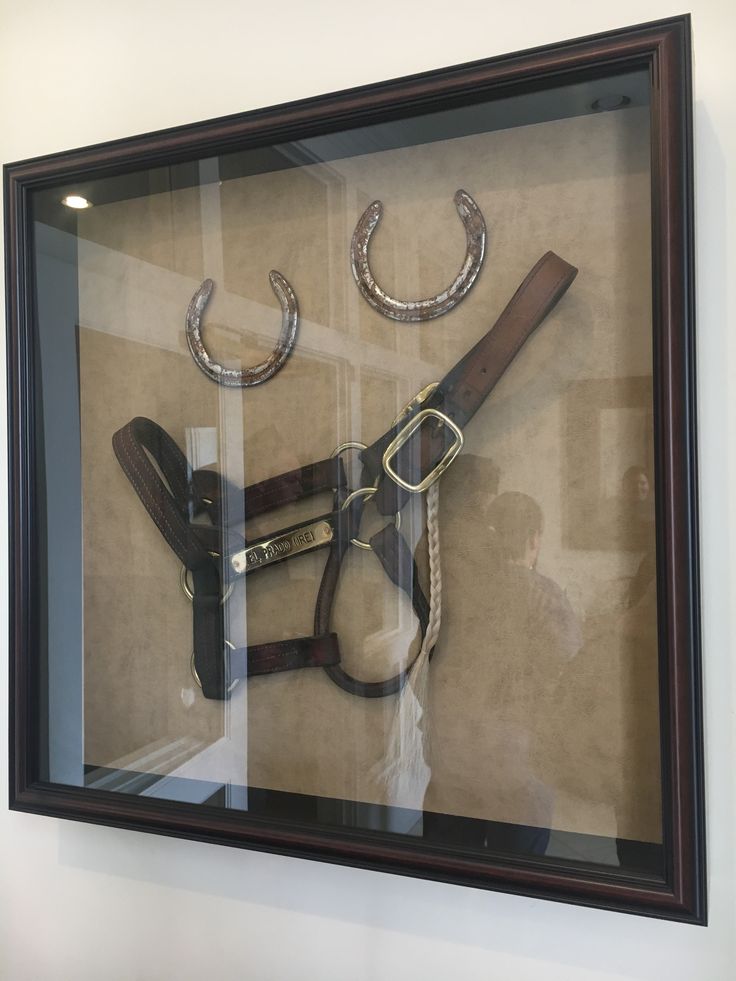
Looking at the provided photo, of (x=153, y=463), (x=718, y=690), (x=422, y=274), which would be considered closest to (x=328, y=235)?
(x=422, y=274)

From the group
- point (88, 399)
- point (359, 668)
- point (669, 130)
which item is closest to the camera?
point (669, 130)

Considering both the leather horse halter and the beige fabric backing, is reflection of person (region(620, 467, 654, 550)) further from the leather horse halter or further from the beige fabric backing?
the leather horse halter

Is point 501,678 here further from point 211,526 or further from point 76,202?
point 76,202

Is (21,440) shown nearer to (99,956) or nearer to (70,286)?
(70,286)

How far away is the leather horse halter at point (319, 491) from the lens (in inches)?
24.7

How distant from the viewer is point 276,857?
74 cm

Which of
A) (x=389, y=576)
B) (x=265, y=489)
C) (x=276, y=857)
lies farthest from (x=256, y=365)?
(x=276, y=857)

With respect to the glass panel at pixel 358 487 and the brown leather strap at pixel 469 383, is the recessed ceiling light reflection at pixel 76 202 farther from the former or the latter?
the brown leather strap at pixel 469 383

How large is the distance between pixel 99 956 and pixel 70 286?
0.70 meters

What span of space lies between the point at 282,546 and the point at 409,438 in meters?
0.15

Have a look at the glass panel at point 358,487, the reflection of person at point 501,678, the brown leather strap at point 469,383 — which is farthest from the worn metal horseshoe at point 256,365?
the reflection of person at point 501,678

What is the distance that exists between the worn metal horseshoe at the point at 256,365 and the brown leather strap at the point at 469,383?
0.40 feet

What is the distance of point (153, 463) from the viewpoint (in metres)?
0.76

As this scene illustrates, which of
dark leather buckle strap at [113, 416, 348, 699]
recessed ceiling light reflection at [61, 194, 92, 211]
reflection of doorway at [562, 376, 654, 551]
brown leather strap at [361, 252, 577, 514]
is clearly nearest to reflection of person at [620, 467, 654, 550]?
reflection of doorway at [562, 376, 654, 551]
